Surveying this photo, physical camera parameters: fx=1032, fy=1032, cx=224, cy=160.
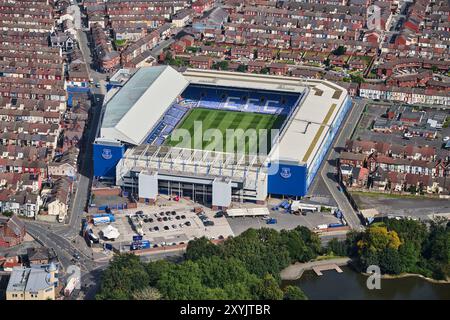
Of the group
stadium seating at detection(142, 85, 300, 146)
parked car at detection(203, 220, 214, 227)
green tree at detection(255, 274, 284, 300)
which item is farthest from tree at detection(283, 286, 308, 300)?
stadium seating at detection(142, 85, 300, 146)

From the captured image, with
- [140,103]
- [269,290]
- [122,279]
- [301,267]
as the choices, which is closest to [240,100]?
[140,103]

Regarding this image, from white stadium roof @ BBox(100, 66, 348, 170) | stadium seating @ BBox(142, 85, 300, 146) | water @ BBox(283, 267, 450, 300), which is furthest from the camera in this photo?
stadium seating @ BBox(142, 85, 300, 146)

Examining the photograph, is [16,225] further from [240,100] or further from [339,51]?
[339,51]

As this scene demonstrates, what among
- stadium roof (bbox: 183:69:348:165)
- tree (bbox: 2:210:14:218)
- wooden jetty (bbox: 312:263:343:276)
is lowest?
wooden jetty (bbox: 312:263:343:276)

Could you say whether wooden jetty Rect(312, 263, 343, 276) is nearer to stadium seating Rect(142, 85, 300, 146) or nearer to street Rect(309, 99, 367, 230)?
street Rect(309, 99, 367, 230)

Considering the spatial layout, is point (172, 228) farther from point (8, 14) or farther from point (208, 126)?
point (8, 14)

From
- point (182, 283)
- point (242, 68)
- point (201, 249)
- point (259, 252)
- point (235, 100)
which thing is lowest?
point (242, 68)
